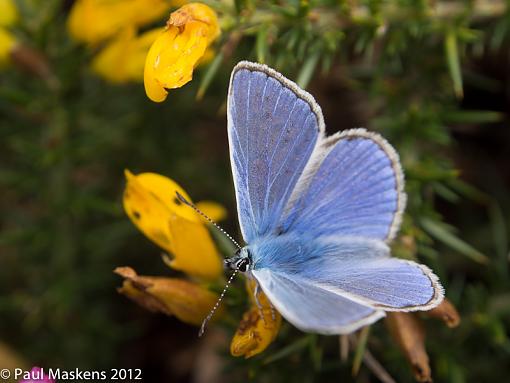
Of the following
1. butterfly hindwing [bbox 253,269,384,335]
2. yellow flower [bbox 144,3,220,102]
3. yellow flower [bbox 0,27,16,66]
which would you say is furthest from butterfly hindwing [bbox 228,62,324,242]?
yellow flower [bbox 0,27,16,66]

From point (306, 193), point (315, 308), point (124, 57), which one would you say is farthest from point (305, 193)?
point (124, 57)

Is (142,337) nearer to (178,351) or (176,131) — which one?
(178,351)

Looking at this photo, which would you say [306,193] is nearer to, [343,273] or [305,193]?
[305,193]

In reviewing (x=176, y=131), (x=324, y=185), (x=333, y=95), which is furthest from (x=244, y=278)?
(x=333, y=95)

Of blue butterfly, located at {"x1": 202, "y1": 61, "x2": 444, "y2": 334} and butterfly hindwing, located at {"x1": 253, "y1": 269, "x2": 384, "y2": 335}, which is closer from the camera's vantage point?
butterfly hindwing, located at {"x1": 253, "y1": 269, "x2": 384, "y2": 335}

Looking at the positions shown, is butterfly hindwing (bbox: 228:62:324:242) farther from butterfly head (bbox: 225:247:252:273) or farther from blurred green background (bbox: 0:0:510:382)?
blurred green background (bbox: 0:0:510:382)

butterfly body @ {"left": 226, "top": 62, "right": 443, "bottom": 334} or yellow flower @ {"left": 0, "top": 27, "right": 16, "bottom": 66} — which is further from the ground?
yellow flower @ {"left": 0, "top": 27, "right": 16, "bottom": 66}
